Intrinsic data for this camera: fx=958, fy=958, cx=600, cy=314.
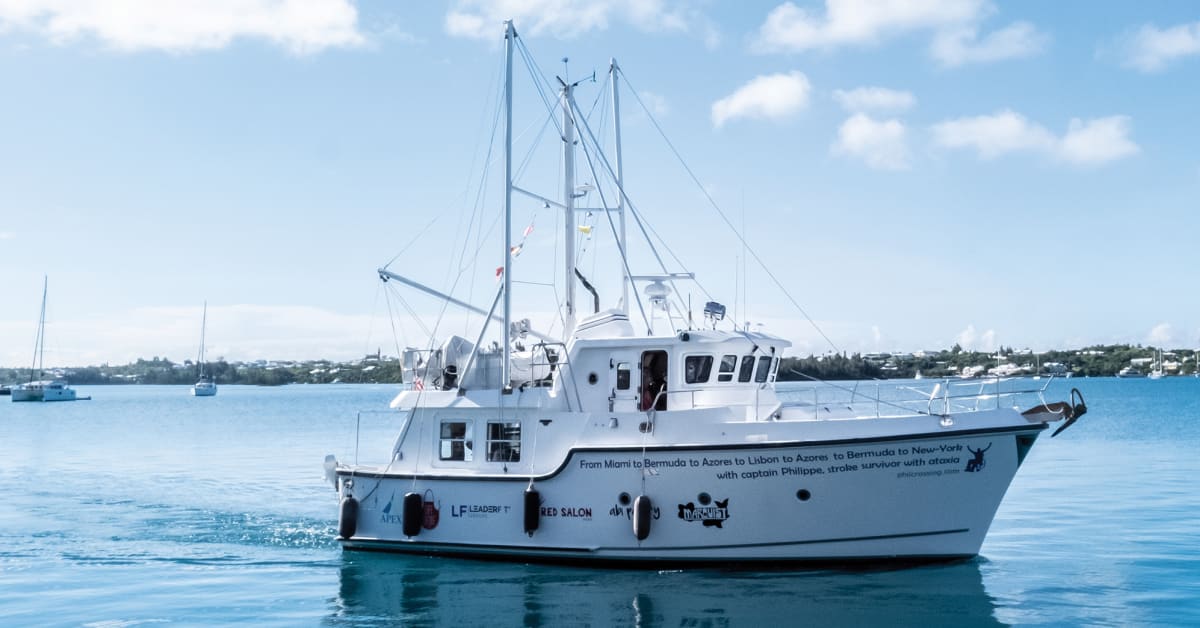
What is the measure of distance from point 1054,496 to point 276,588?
60.4 feet

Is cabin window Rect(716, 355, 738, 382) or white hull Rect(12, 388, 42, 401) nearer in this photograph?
cabin window Rect(716, 355, 738, 382)

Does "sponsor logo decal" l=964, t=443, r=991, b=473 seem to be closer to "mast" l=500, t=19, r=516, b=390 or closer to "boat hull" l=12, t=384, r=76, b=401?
"mast" l=500, t=19, r=516, b=390

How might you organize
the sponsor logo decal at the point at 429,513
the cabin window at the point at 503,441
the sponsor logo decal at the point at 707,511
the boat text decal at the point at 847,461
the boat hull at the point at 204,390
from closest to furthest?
the boat text decal at the point at 847,461 < the sponsor logo decal at the point at 707,511 < the cabin window at the point at 503,441 < the sponsor logo decal at the point at 429,513 < the boat hull at the point at 204,390

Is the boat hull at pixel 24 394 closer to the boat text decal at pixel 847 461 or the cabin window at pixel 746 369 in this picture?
the cabin window at pixel 746 369

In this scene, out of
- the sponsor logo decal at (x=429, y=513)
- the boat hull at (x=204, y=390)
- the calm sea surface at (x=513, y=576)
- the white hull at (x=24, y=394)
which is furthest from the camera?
the boat hull at (x=204, y=390)

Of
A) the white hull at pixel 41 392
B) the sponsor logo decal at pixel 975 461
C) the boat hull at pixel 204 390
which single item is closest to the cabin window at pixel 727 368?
the sponsor logo decal at pixel 975 461

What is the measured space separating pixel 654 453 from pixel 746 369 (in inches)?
91.9

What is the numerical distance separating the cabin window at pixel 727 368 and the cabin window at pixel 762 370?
54cm

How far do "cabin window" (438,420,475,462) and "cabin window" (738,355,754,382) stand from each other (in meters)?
4.62

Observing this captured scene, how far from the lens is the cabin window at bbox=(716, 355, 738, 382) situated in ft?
50.2

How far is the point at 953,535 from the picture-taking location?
14.3 meters

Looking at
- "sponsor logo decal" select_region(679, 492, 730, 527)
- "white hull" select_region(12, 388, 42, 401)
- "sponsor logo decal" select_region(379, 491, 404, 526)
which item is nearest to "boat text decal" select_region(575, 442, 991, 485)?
"sponsor logo decal" select_region(679, 492, 730, 527)

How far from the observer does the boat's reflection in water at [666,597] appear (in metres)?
12.7

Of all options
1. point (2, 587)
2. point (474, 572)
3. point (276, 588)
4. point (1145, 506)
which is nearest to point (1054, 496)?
point (1145, 506)
